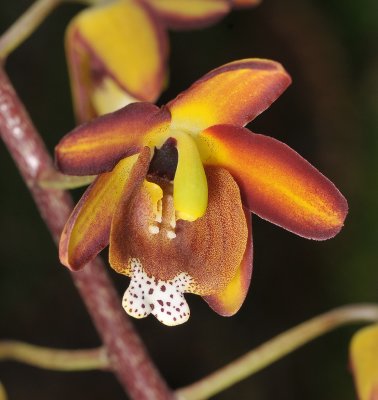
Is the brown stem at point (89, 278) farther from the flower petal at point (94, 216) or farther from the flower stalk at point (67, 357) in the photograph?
the flower petal at point (94, 216)

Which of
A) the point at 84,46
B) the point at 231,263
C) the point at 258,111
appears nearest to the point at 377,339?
the point at 231,263

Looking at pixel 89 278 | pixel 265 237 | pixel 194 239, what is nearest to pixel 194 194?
pixel 194 239

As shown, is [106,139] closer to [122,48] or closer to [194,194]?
[194,194]

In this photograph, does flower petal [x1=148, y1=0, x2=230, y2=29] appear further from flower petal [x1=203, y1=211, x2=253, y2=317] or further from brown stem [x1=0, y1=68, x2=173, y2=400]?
flower petal [x1=203, y1=211, x2=253, y2=317]

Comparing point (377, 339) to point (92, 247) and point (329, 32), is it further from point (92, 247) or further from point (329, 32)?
point (329, 32)

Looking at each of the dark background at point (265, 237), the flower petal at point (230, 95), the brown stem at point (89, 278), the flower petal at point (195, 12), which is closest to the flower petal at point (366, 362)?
the brown stem at point (89, 278)

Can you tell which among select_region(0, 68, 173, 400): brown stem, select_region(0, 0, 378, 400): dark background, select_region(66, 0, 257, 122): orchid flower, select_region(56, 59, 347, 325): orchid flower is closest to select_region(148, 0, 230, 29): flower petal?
select_region(66, 0, 257, 122): orchid flower
